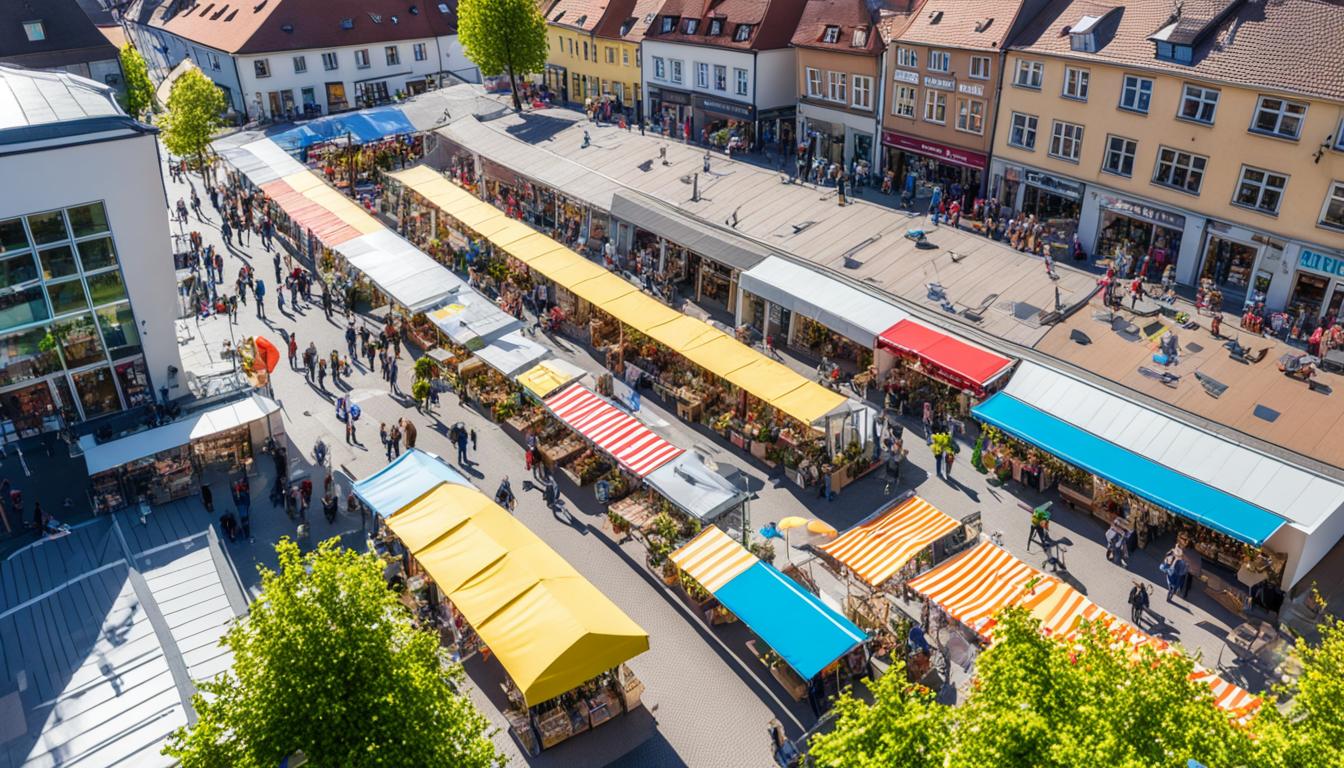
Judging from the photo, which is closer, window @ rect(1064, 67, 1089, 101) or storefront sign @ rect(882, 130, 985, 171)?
window @ rect(1064, 67, 1089, 101)

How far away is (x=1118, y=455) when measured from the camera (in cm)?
2352

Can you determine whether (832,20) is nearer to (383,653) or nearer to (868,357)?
(868,357)

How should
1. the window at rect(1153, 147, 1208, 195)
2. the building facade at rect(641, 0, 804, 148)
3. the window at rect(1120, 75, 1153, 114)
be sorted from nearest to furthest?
the window at rect(1153, 147, 1208, 195) < the window at rect(1120, 75, 1153, 114) < the building facade at rect(641, 0, 804, 148)

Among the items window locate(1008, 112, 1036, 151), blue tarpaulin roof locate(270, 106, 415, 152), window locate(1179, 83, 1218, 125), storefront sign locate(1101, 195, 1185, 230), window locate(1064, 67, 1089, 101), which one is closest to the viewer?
window locate(1179, 83, 1218, 125)

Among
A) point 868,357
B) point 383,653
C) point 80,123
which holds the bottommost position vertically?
point 868,357

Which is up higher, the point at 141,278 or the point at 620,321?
the point at 141,278

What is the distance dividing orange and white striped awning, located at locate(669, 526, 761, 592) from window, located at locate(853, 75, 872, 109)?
26.1 meters

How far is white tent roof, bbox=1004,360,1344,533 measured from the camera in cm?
2089

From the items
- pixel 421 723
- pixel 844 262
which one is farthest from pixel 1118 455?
pixel 421 723

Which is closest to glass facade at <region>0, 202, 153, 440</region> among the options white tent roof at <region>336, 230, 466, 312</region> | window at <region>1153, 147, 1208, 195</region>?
white tent roof at <region>336, 230, 466, 312</region>

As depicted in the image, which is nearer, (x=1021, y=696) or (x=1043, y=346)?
(x=1021, y=696)

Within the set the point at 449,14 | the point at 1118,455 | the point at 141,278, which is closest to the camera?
the point at 1118,455

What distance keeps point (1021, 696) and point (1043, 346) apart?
16360mm

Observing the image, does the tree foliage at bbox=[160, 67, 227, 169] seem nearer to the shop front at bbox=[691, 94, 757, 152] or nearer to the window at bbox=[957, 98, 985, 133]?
the shop front at bbox=[691, 94, 757, 152]
